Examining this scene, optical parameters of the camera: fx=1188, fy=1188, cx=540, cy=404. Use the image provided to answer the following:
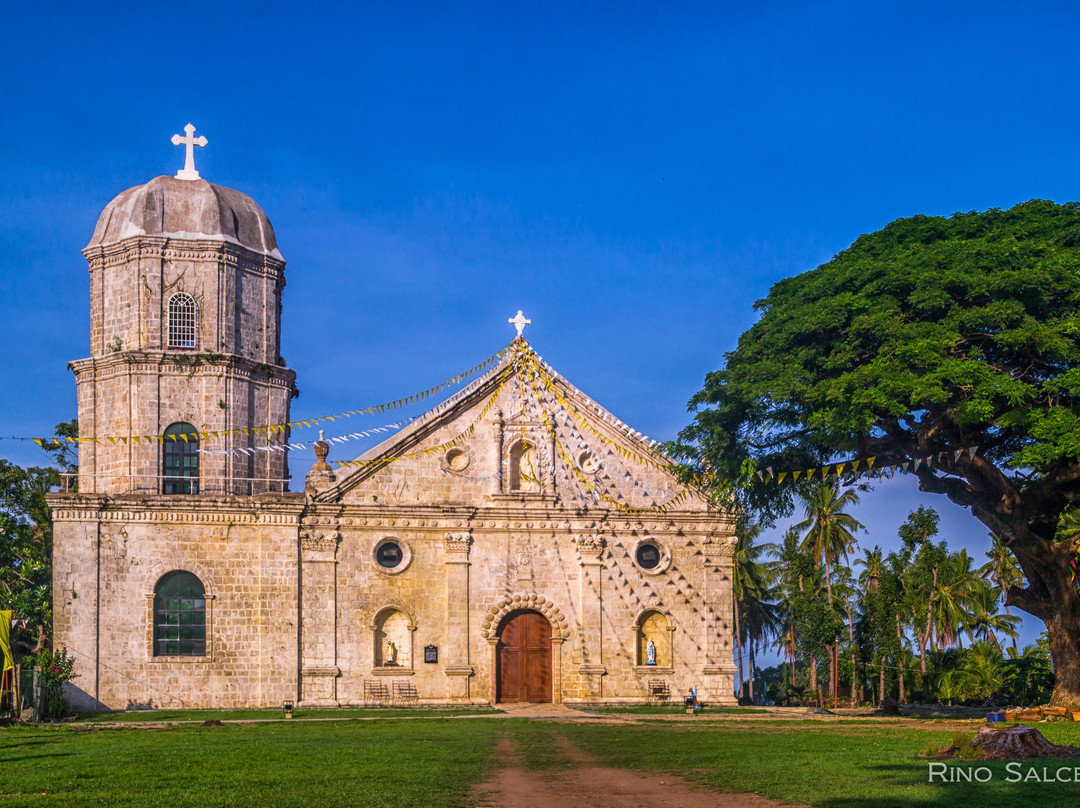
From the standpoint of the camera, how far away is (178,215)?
3538 centimetres

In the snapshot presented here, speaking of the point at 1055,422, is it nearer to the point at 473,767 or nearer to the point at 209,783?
the point at 473,767

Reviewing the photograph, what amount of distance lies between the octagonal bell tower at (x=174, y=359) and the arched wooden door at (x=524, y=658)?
27.6ft

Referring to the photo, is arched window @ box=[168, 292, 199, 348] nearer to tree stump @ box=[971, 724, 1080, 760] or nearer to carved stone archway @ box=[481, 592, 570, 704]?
carved stone archway @ box=[481, 592, 570, 704]

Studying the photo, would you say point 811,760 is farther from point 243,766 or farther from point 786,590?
point 786,590

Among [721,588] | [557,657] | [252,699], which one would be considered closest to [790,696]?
→ [721,588]

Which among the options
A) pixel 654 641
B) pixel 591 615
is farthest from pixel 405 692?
pixel 654 641

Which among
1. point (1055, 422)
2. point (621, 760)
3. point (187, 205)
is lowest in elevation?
point (621, 760)

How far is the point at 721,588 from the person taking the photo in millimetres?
37000

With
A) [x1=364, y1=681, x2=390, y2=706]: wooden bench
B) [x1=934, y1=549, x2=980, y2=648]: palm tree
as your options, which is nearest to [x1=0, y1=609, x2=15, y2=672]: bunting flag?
[x1=364, y1=681, x2=390, y2=706]: wooden bench

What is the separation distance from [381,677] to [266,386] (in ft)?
30.6

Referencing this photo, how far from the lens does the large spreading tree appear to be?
1005 inches

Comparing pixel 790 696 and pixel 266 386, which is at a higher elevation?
pixel 266 386

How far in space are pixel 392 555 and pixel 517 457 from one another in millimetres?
4886

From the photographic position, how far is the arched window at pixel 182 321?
34.8 metres
